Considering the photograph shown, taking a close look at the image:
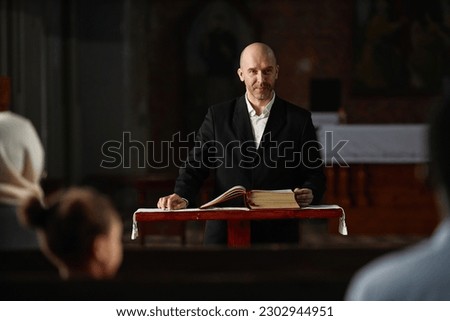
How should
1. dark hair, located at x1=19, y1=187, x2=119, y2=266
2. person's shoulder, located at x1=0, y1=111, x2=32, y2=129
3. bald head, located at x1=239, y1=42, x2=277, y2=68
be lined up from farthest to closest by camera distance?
bald head, located at x1=239, y1=42, x2=277, y2=68, person's shoulder, located at x1=0, y1=111, x2=32, y2=129, dark hair, located at x1=19, y1=187, x2=119, y2=266

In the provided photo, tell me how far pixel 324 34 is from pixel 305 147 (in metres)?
7.59

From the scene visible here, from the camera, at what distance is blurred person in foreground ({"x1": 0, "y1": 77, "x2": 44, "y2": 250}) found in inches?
91.4

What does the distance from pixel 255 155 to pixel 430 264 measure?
2.23 meters

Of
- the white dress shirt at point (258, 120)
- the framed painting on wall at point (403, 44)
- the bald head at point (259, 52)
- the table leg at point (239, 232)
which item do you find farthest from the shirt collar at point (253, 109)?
the framed painting on wall at point (403, 44)

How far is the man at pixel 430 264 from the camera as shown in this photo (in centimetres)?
108

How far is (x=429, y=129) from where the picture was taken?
1.11 meters

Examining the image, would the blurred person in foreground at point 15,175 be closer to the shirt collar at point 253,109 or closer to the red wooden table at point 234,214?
the red wooden table at point 234,214

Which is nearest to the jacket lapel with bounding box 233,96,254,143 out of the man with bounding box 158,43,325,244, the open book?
the man with bounding box 158,43,325,244

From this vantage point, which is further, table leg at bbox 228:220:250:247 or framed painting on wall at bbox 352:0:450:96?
framed painting on wall at bbox 352:0:450:96

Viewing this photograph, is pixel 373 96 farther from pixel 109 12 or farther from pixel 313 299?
pixel 313 299

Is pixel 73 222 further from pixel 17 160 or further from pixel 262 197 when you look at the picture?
pixel 262 197

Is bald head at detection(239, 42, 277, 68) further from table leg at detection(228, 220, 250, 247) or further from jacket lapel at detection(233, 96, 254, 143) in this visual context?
table leg at detection(228, 220, 250, 247)

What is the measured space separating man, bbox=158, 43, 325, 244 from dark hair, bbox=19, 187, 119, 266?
137cm

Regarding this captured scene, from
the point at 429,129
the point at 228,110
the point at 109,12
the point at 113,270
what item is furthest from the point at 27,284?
the point at 109,12
